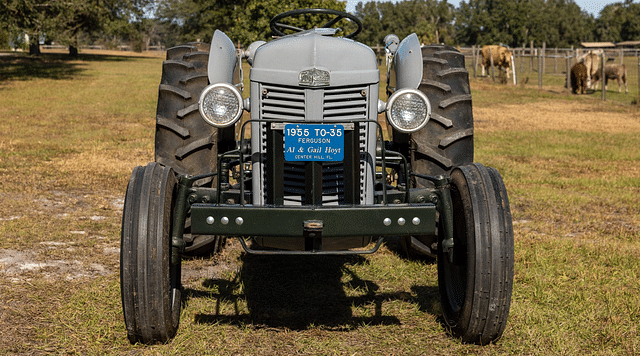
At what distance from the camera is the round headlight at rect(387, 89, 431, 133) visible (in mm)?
3900

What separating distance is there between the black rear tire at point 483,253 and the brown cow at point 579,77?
A: 930 inches

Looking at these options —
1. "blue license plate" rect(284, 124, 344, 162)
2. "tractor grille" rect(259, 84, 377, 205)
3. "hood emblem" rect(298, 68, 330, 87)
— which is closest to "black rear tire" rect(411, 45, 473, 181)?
"tractor grille" rect(259, 84, 377, 205)

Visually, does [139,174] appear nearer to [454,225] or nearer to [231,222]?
[231,222]

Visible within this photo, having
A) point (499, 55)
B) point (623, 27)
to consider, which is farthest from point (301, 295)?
point (623, 27)

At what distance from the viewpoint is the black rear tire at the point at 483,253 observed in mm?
3668

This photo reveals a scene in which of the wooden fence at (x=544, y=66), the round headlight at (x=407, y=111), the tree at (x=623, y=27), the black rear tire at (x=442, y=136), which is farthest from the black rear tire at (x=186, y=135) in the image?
the tree at (x=623, y=27)

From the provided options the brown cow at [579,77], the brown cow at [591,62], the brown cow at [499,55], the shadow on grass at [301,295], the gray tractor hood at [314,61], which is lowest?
the shadow on grass at [301,295]

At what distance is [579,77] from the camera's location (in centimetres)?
2570

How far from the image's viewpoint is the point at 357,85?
13.3 ft

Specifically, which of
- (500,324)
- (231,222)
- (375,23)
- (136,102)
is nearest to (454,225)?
(500,324)

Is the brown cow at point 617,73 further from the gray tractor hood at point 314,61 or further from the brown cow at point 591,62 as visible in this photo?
the gray tractor hood at point 314,61

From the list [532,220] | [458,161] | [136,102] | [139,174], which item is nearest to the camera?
[139,174]

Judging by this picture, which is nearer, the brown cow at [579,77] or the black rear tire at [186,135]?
the black rear tire at [186,135]

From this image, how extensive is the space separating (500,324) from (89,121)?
12.7 metres
